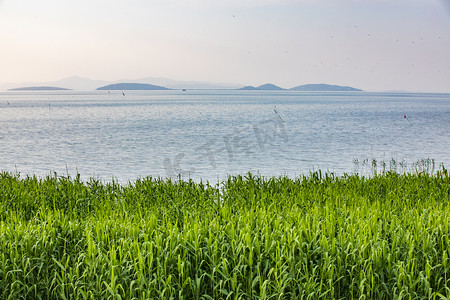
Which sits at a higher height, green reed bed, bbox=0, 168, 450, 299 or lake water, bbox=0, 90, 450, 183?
green reed bed, bbox=0, 168, 450, 299

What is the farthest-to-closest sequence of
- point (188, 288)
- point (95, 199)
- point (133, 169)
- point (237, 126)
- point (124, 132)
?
point (237, 126) < point (124, 132) < point (133, 169) < point (95, 199) < point (188, 288)

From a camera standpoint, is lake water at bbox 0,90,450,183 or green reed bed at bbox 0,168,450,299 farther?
lake water at bbox 0,90,450,183

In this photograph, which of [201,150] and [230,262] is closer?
[230,262]

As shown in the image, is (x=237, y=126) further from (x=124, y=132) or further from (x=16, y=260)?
(x=16, y=260)

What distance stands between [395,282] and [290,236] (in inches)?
51.7

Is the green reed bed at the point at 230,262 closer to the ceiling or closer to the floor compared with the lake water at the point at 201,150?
closer to the ceiling

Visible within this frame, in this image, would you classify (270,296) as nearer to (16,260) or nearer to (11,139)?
(16,260)

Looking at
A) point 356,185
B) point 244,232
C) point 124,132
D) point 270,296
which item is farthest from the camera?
point 124,132

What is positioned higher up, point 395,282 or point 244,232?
point 244,232

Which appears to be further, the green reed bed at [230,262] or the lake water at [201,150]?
the lake water at [201,150]

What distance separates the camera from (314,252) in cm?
556

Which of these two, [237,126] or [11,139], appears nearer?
[11,139]

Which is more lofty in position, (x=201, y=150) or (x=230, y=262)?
(x=230, y=262)

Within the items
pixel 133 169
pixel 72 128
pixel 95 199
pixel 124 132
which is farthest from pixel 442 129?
pixel 95 199
